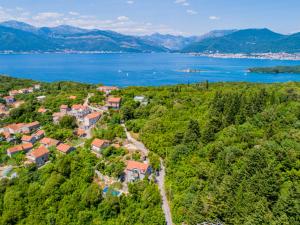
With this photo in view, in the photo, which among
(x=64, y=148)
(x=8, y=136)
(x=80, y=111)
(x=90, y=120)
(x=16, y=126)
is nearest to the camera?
(x=64, y=148)

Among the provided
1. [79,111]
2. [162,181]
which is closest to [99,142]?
[162,181]

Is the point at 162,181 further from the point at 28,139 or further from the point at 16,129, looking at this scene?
the point at 16,129

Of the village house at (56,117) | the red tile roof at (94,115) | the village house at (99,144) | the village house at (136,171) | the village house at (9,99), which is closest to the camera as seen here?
the village house at (136,171)

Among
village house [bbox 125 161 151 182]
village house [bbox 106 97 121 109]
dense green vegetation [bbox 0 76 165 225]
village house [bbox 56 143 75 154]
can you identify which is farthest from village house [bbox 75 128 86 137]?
village house [bbox 125 161 151 182]

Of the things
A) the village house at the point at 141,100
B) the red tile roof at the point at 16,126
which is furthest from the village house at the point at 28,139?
the village house at the point at 141,100

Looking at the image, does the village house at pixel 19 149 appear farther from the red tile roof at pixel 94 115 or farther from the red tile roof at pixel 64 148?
the red tile roof at pixel 94 115

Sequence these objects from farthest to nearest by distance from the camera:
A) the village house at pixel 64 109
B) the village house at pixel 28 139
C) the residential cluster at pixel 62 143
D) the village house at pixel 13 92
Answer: the village house at pixel 13 92, the village house at pixel 64 109, the village house at pixel 28 139, the residential cluster at pixel 62 143

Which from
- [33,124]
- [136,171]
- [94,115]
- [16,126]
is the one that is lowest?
[136,171]
